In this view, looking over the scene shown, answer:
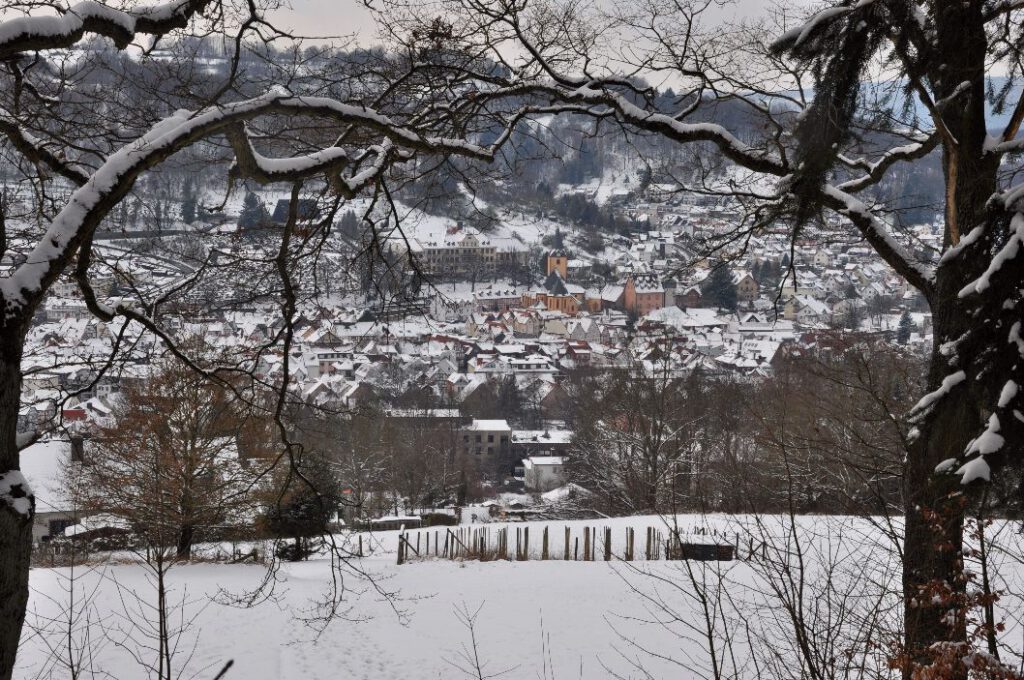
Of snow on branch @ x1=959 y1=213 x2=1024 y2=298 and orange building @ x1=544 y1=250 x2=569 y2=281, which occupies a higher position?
orange building @ x1=544 y1=250 x2=569 y2=281

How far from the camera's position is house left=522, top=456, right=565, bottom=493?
32.9m

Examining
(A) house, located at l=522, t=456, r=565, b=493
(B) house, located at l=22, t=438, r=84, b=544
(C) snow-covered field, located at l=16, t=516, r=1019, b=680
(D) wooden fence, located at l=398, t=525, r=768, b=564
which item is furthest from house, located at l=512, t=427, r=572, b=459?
(C) snow-covered field, located at l=16, t=516, r=1019, b=680

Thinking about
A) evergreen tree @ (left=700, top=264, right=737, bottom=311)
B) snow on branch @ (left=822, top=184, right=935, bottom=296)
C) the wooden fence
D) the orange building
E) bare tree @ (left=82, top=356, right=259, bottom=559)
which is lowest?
the wooden fence

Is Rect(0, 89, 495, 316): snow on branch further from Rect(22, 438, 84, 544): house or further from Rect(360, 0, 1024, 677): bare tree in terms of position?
Rect(22, 438, 84, 544): house

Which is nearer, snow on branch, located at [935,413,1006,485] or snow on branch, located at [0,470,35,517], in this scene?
snow on branch, located at [0,470,35,517]

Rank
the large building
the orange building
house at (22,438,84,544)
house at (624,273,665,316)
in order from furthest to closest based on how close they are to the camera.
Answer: the orange building < house at (624,273,665,316) < the large building < house at (22,438,84,544)

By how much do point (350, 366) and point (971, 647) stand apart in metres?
47.0

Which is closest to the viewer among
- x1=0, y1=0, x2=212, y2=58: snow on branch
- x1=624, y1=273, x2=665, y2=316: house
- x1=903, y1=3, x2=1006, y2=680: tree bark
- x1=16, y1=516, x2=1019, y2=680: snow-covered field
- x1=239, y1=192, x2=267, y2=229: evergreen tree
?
x1=0, y1=0, x2=212, y2=58: snow on branch

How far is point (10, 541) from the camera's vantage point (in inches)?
98.4

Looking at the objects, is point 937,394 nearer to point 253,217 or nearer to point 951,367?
point 951,367

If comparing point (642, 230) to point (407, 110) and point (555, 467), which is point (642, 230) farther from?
point (407, 110)

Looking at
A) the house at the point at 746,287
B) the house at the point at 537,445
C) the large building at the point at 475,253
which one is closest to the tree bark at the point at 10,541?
the house at the point at 537,445

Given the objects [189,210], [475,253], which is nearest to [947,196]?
[189,210]

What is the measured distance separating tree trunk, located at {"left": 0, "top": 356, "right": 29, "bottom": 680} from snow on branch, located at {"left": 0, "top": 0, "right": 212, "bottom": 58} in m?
0.96
